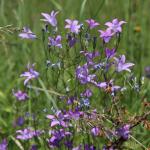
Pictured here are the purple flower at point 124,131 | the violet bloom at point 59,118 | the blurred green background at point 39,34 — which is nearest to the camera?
the purple flower at point 124,131

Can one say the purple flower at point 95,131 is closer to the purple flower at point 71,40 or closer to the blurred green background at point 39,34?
the purple flower at point 71,40

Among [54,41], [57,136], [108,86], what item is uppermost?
[54,41]

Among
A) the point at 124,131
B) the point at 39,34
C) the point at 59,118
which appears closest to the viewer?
the point at 124,131

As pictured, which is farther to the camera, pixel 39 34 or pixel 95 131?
pixel 39 34

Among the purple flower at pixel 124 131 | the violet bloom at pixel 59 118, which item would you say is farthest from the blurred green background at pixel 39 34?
the purple flower at pixel 124 131

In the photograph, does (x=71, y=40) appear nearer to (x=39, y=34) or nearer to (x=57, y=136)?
(x=57, y=136)

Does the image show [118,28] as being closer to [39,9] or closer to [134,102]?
[134,102]

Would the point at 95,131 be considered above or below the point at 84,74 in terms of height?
below

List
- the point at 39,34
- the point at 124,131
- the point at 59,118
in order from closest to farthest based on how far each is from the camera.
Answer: the point at 124,131 < the point at 59,118 < the point at 39,34

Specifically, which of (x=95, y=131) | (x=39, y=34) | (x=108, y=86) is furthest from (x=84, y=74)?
(x=39, y=34)
